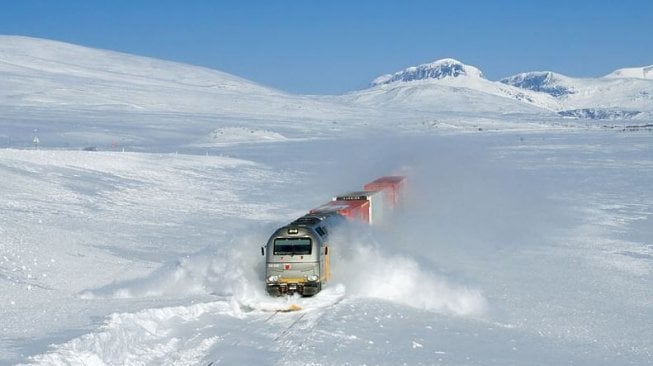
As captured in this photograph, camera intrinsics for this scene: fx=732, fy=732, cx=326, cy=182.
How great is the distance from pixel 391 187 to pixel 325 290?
58.9ft

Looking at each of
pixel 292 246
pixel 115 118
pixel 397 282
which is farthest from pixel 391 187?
pixel 115 118

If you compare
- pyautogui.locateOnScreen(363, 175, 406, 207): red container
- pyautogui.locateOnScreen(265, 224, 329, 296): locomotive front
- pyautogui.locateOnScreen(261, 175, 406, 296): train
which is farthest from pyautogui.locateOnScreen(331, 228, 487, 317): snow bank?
pyautogui.locateOnScreen(363, 175, 406, 207): red container

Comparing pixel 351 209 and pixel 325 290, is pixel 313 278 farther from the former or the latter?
pixel 351 209

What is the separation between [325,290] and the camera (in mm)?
21656

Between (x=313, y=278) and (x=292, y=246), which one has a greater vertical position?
(x=292, y=246)

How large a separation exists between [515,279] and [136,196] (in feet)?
90.3

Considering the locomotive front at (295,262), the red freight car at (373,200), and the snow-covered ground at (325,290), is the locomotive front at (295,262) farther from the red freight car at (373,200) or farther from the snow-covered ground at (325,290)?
the red freight car at (373,200)

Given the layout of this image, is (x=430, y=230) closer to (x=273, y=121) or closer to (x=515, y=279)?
(x=515, y=279)

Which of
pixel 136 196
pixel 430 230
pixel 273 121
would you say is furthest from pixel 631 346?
pixel 273 121

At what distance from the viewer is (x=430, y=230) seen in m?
37.6

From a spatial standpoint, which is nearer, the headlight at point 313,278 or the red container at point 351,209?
the headlight at point 313,278

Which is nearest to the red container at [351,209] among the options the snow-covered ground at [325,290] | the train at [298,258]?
the snow-covered ground at [325,290]

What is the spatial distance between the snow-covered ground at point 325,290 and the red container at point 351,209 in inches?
58.4

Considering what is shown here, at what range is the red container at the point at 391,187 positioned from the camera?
37575 mm
